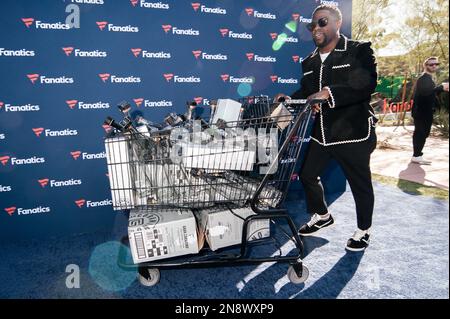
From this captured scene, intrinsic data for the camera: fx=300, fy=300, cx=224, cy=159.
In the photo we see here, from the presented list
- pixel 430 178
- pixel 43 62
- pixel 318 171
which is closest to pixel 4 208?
pixel 43 62

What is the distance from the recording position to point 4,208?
3.08 meters

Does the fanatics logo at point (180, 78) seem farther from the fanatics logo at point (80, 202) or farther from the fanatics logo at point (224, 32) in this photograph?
the fanatics logo at point (80, 202)

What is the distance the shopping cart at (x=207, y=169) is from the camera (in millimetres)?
2072

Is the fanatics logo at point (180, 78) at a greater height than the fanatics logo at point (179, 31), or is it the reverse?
the fanatics logo at point (179, 31)

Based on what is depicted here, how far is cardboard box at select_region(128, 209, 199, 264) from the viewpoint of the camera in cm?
221

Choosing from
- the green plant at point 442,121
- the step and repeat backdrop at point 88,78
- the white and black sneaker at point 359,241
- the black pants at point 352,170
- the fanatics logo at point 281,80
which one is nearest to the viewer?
the black pants at point 352,170

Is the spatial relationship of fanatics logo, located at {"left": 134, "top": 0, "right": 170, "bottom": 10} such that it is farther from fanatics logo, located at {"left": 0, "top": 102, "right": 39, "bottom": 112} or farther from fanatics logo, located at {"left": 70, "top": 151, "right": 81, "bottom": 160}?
fanatics logo, located at {"left": 70, "top": 151, "right": 81, "bottom": 160}

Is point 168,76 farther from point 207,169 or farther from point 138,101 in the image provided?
point 207,169

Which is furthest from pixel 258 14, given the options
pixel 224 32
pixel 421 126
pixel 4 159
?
pixel 421 126

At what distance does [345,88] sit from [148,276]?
81.3 inches

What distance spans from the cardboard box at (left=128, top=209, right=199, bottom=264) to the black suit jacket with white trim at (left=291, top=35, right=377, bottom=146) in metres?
1.40

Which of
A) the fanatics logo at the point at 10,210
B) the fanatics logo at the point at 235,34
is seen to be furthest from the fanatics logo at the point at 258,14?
the fanatics logo at the point at 10,210

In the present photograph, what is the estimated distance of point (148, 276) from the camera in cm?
229

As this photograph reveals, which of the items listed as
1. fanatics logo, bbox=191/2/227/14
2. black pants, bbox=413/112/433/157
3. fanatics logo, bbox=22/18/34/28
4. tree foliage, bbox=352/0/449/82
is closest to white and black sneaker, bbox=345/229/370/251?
fanatics logo, bbox=191/2/227/14
